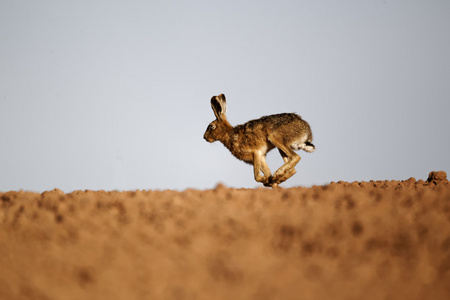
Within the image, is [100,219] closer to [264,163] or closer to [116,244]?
[116,244]

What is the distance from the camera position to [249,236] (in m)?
3.75

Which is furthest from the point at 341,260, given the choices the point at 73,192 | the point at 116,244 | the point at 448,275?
the point at 73,192

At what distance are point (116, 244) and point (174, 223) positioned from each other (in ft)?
2.01

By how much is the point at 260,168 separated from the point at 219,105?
1809 mm

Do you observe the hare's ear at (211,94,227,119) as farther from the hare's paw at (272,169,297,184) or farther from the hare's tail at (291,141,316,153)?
the hare's paw at (272,169,297,184)

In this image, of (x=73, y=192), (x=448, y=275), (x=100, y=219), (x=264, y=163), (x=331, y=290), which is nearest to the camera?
(x=331, y=290)

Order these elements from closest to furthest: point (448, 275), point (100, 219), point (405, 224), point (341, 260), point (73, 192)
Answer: point (448, 275), point (341, 260), point (405, 224), point (100, 219), point (73, 192)

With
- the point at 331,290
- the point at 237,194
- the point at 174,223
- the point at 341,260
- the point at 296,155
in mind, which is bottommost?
the point at 331,290

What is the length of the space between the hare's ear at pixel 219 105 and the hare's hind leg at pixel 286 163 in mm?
1693

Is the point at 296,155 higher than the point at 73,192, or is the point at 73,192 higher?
the point at 296,155

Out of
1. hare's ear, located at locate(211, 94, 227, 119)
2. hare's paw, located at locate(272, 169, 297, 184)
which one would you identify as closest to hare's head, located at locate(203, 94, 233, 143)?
hare's ear, located at locate(211, 94, 227, 119)

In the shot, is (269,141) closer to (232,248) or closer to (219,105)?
(219,105)

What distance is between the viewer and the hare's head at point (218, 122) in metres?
9.95

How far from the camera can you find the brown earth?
116 inches
